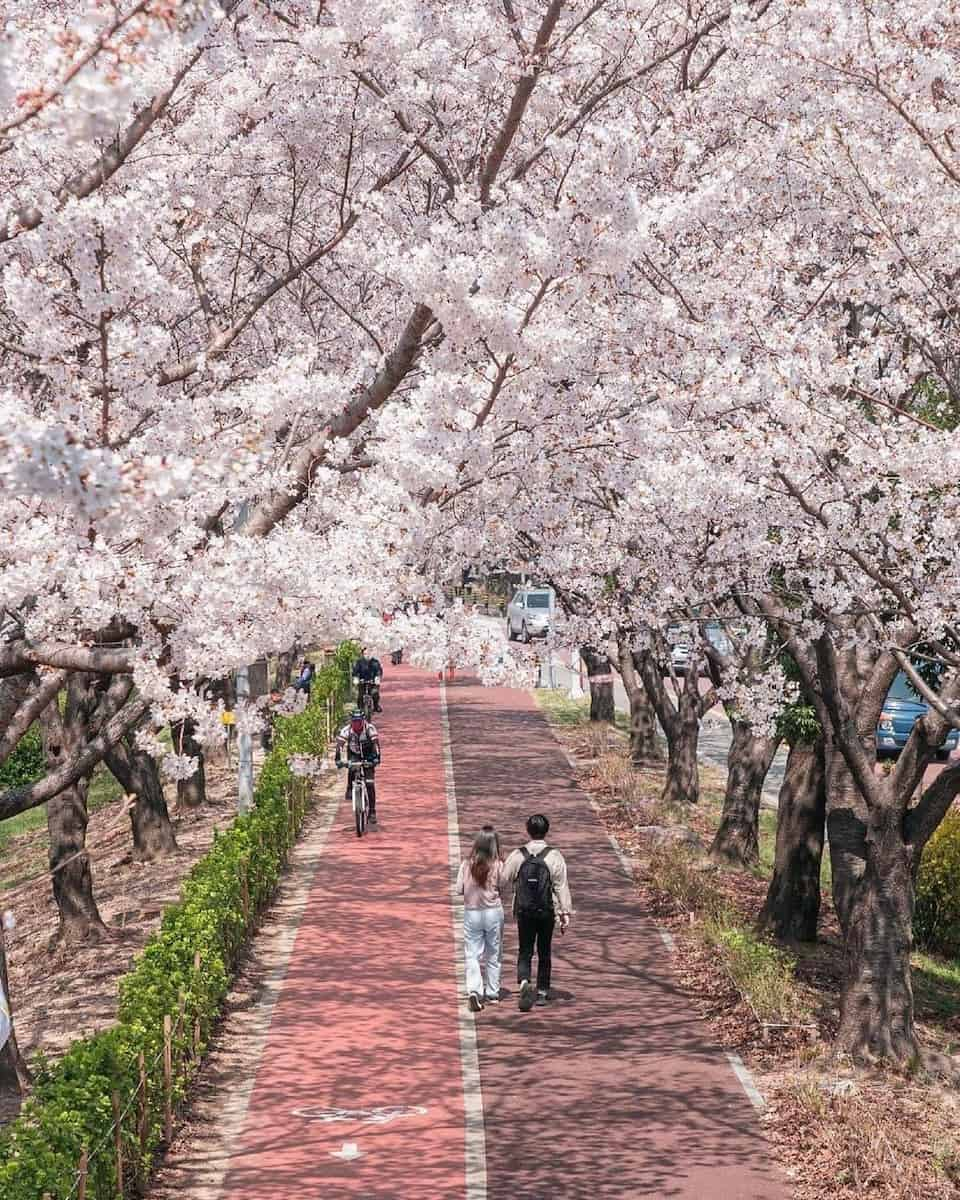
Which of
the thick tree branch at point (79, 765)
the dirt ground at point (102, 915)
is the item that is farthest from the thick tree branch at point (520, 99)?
the dirt ground at point (102, 915)

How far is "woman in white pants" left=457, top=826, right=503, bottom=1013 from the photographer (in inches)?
503

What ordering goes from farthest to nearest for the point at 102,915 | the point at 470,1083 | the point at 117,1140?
the point at 102,915
the point at 470,1083
the point at 117,1140

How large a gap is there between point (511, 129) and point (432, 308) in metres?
1.25

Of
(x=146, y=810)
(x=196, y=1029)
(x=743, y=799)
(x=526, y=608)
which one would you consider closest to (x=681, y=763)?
(x=743, y=799)

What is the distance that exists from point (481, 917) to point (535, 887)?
0.52 m

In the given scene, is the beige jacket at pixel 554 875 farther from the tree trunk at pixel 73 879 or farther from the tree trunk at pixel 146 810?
the tree trunk at pixel 146 810

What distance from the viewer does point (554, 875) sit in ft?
42.2

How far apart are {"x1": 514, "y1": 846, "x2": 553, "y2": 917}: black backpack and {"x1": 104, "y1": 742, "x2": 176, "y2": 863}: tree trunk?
931 centimetres

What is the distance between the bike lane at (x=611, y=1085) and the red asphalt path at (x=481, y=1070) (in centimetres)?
2

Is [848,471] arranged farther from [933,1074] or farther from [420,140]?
[933,1074]

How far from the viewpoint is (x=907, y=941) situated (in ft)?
39.9

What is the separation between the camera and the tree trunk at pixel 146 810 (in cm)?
2078

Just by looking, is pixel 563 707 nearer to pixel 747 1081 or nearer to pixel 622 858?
pixel 622 858

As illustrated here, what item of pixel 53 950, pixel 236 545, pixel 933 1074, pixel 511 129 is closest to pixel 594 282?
pixel 511 129
